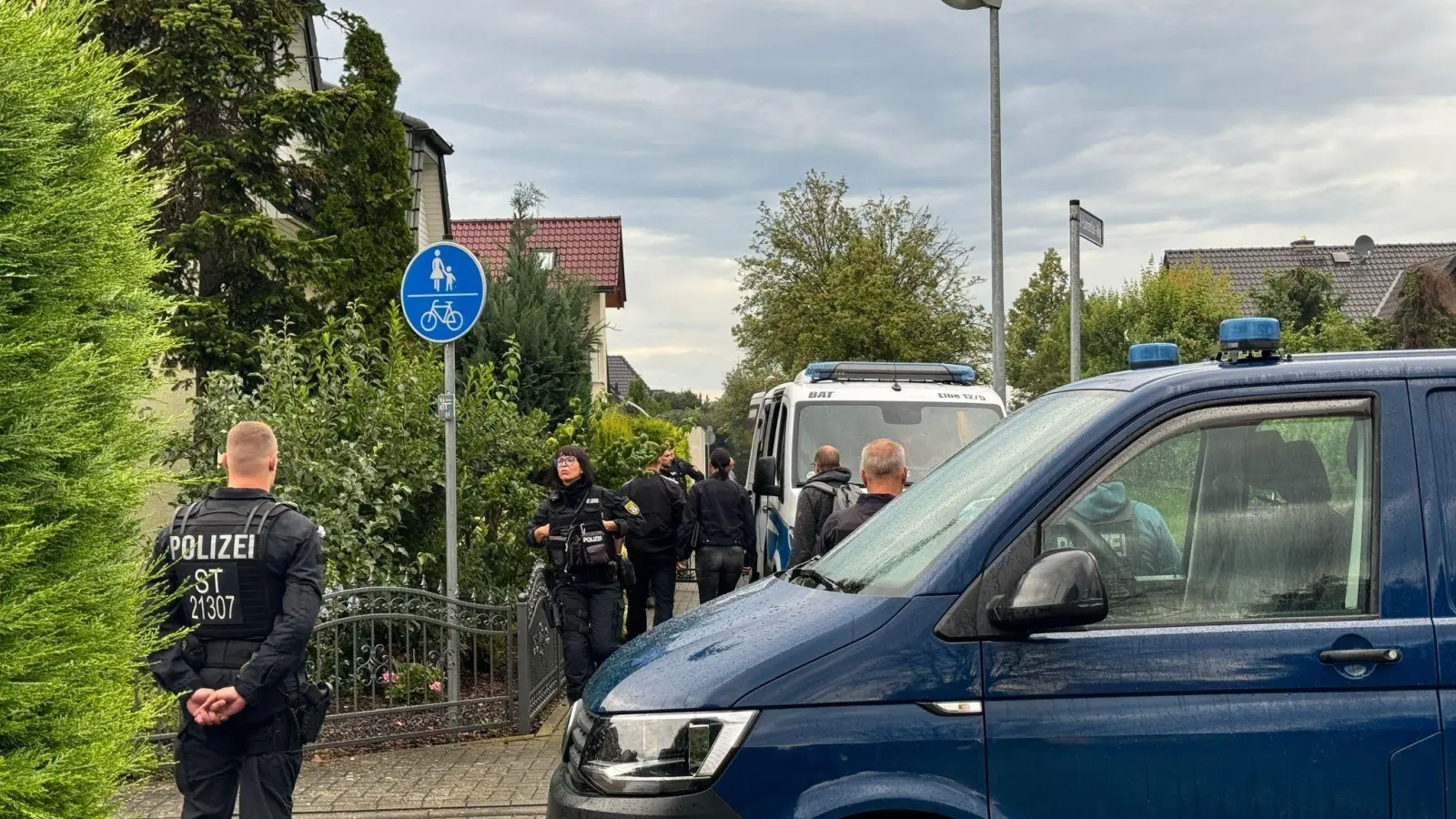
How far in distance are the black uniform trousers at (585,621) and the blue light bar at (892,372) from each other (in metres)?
4.52

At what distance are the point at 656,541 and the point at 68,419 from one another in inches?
326

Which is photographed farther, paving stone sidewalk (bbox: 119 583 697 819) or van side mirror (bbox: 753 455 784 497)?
van side mirror (bbox: 753 455 784 497)

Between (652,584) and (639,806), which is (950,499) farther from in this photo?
(652,584)

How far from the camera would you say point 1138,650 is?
3.45 metres

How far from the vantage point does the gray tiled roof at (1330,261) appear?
2217 inches

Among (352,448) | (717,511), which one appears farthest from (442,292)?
(717,511)

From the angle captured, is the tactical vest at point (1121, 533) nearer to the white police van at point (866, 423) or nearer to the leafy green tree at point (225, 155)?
the white police van at point (866, 423)

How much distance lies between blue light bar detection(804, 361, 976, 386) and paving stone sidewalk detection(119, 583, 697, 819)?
5.47 metres

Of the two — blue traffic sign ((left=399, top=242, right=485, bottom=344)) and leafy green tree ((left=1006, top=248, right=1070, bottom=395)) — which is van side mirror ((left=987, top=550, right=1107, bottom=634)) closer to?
blue traffic sign ((left=399, top=242, right=485, bottom=344))

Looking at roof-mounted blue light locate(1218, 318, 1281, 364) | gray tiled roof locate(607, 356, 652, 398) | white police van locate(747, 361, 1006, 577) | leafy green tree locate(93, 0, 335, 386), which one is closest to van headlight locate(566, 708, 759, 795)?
roof-mounted blue light locate(1218, 318, 1281, 364)

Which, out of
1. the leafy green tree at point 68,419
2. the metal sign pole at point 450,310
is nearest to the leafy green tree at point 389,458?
the metal sign pole at point 450,310

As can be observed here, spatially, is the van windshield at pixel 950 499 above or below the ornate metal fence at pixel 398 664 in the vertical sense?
above

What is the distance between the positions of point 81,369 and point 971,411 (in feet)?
31.6

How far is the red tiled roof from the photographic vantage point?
1758 inches
